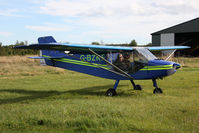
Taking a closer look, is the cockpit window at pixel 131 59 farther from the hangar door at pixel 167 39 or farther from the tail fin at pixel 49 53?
the hangar door at pixel 167 39

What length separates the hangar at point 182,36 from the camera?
3728 cm

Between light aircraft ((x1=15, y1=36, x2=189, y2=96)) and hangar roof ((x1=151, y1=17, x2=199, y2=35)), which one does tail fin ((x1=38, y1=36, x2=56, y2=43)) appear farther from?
hangar roof ((x1=151, y1=17, x2=199, y2=35))

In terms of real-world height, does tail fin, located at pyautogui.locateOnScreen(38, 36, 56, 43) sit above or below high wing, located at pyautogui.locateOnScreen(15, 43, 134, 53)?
above

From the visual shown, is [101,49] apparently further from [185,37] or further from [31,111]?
[185,37]

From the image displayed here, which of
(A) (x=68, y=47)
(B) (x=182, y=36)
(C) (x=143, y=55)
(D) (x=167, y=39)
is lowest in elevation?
(C) (x=143, y=55)

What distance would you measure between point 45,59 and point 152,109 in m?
8.54

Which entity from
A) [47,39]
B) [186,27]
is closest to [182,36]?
[186,27]

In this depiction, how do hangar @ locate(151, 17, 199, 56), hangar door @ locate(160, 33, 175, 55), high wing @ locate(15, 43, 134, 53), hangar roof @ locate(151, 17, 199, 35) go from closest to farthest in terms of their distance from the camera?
1. high wing @ locate(15, 43, 134, 53)
2. hangar roof @ locate(151, 17, 199, 35)
3. hangar @ locate(151, 17, 199, 56)
4. hangar door @ locate(160, 33, 175, 55)

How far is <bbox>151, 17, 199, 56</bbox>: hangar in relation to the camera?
37281mm

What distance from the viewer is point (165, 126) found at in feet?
17.8

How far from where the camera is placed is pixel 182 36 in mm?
41062

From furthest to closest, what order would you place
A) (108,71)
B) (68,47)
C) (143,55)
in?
(108,71)
(143,55)
(68,47)

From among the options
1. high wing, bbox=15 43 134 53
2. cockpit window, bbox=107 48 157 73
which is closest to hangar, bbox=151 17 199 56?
cockpit window, bbox=107 48 157 73

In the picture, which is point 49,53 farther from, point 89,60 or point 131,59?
point 131,59
